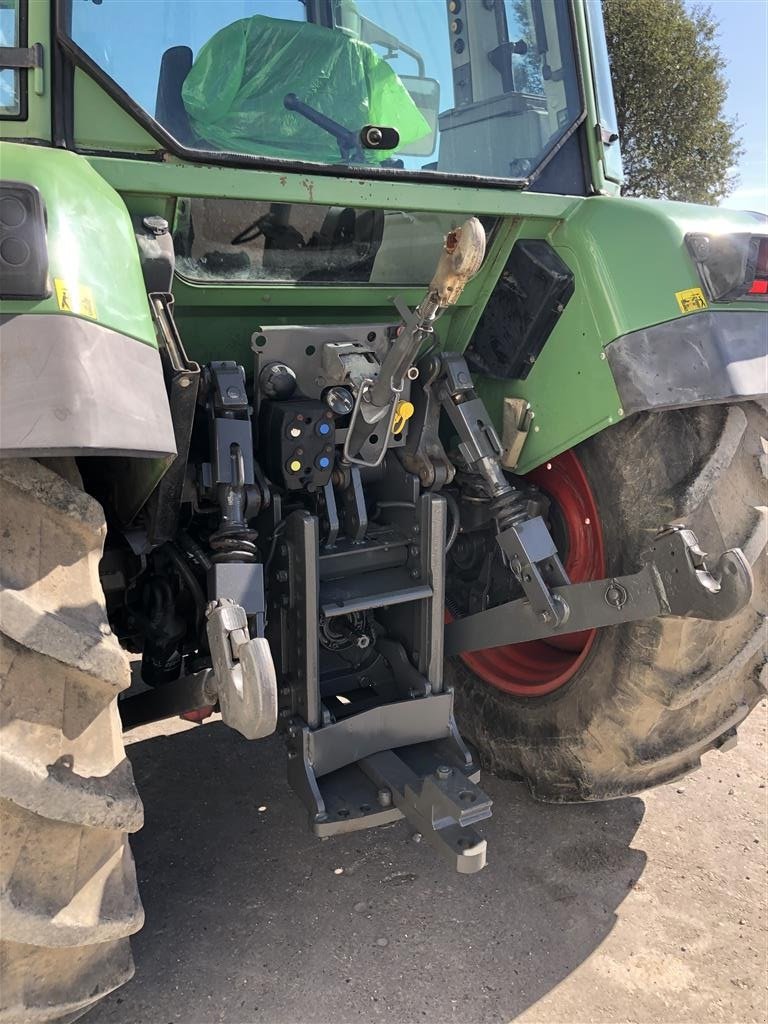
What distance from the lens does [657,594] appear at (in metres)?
1.97

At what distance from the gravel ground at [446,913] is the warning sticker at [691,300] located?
5.17ft

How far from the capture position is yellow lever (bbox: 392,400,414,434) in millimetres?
2191

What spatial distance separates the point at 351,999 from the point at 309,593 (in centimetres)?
94

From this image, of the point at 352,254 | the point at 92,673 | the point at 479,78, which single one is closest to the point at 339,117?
the point at 352,254

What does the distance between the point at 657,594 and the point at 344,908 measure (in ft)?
3.90

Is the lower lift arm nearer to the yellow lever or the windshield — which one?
the yellow lever

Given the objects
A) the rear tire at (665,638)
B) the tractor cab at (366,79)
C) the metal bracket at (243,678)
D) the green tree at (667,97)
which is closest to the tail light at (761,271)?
the rear tire at (665,638)

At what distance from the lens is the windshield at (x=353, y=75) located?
1874 millimetres

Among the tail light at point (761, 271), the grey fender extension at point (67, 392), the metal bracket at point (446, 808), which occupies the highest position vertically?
the tail light at point (761, 271)

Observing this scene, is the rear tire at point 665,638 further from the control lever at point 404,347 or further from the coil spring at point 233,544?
the coil spring at point 233,544

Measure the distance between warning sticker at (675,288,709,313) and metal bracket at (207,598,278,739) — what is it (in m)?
1.20

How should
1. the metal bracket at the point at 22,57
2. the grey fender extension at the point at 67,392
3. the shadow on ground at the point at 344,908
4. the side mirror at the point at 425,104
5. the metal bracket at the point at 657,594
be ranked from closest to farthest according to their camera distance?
the grey fender extension at the point at 67,392 → the metal bracket at the point at 22,57 → the metal bracket at the point at 657,594 → the shadow on ground at the point at 344,908 → the side mirror at the point at 425,104

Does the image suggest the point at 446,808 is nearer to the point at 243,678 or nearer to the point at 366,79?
the point at 243,678

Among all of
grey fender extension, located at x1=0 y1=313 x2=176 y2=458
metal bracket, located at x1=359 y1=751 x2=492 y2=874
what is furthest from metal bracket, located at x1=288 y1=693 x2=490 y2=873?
grey fender extension, located at x1=0 y1=313 x2=176 y2=458
